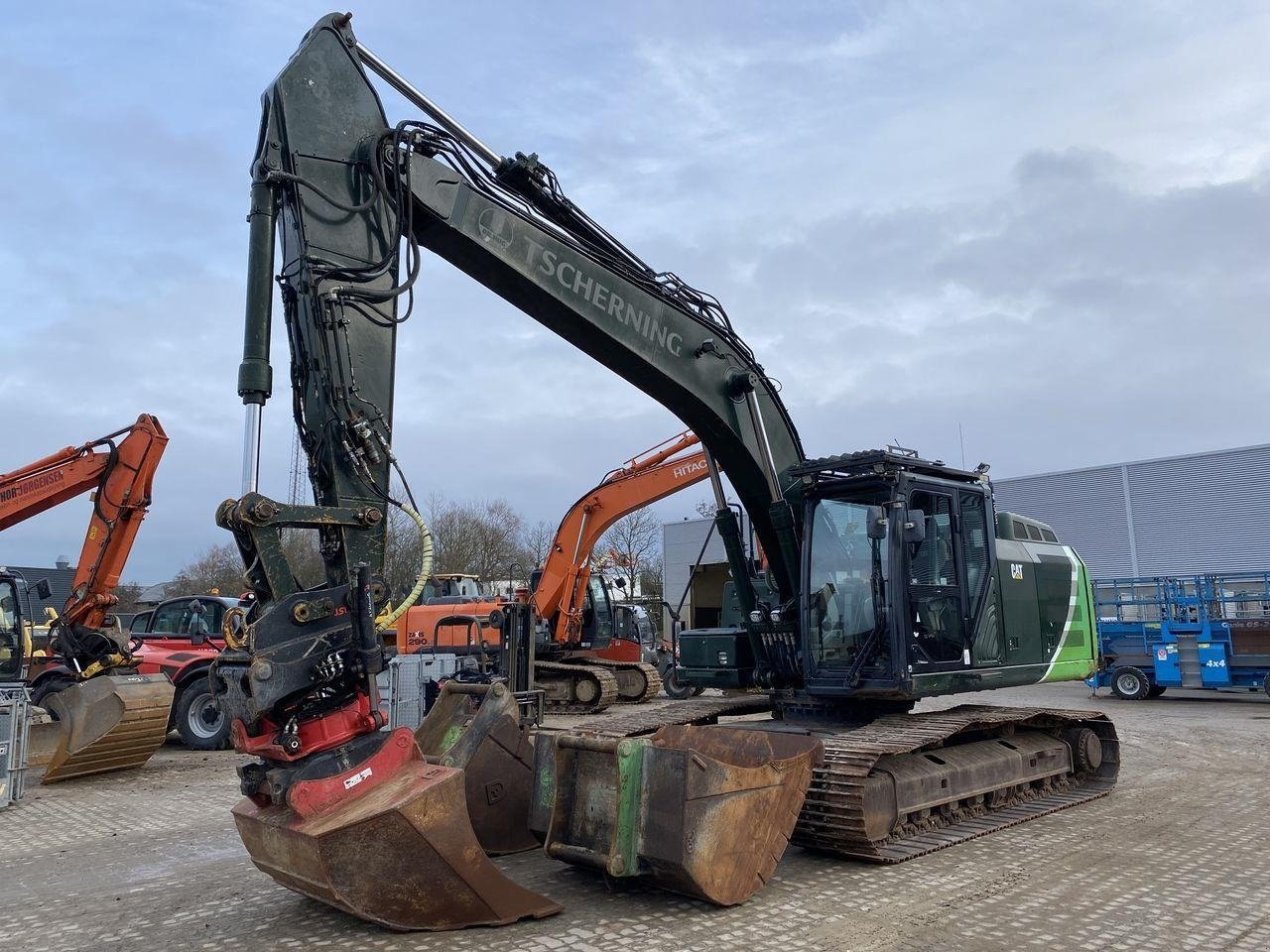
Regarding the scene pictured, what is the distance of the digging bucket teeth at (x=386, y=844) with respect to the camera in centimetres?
426

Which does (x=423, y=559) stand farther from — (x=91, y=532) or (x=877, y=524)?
(x=91, y=532)

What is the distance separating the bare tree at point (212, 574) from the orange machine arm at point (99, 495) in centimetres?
3961

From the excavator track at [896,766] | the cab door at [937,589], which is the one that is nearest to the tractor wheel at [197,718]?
the excavator track at [896,766]

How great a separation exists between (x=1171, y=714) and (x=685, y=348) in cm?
1283

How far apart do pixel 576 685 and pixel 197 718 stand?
614 centimetres

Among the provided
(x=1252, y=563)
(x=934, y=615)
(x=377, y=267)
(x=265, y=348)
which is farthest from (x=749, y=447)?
(x=1252, y=563)

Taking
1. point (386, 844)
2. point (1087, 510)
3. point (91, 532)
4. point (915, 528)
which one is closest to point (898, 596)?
point (915, 528)

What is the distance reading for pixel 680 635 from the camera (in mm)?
8539

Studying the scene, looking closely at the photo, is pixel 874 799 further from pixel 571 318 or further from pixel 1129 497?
pixel 1129 497

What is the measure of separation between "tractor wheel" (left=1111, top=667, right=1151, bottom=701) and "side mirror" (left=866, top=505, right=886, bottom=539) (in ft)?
47.6

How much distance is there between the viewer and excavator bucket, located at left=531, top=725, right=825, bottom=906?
4898 millimetres

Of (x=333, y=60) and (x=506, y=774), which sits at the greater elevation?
(x=333, y=60)

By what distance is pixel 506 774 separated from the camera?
6.15 m

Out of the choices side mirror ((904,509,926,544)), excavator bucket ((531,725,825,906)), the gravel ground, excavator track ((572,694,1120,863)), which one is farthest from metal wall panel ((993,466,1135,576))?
excavator bucket ((531,725,825,906))
